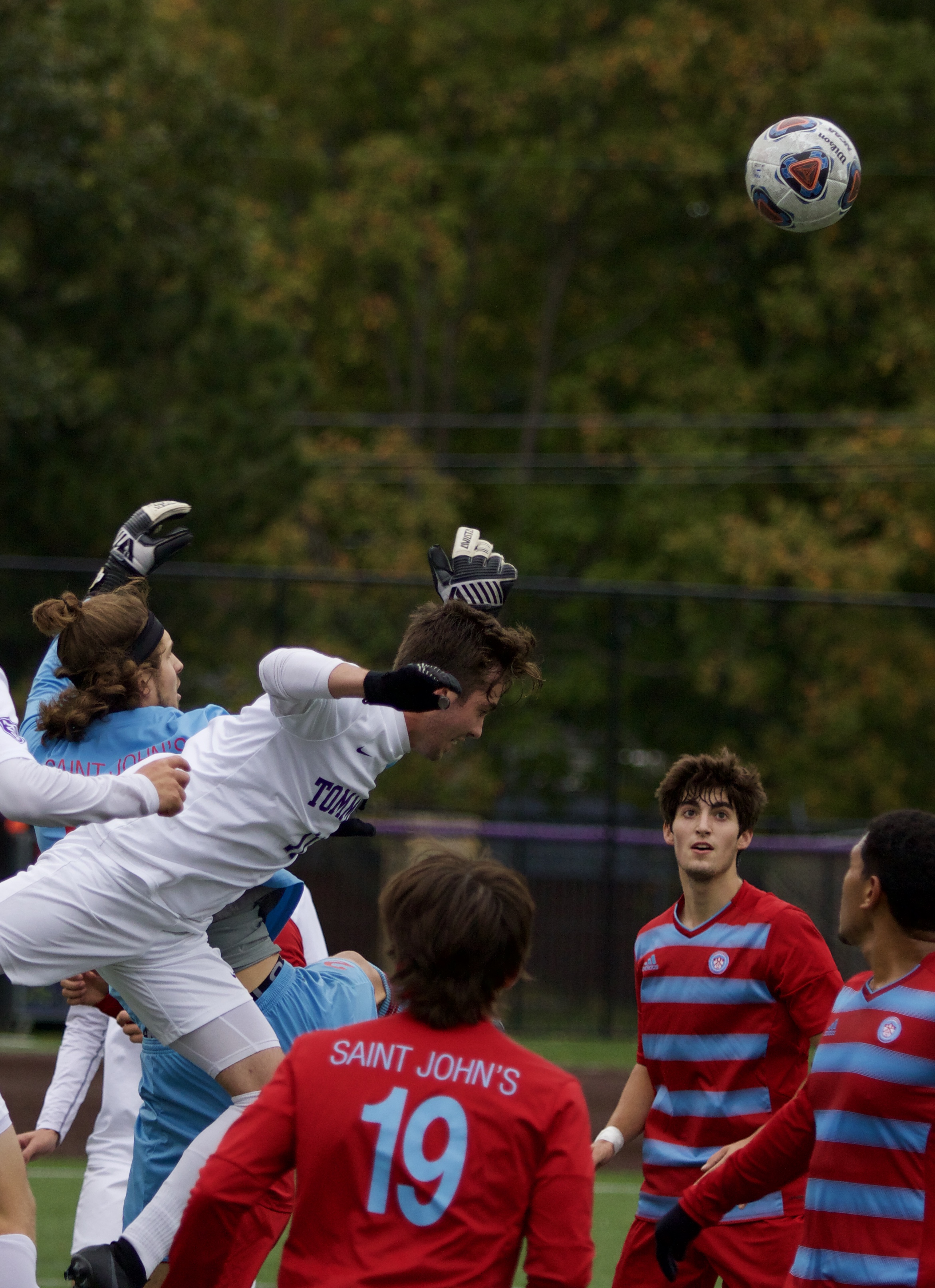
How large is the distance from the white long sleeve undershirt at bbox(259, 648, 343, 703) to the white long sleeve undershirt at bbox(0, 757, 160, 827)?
361 mm

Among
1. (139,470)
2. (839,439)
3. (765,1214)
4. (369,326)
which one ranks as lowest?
(765,1214)

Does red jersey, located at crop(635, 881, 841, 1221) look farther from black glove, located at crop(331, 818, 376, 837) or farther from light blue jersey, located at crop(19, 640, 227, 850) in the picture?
light blue jersey, located at crop(19, 640, 227, 850)

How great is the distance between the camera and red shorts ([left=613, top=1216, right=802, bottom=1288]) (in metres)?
3.86

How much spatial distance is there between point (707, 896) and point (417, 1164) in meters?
1.89

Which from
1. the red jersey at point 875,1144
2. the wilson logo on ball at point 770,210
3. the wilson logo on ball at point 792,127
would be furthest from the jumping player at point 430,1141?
the wilson logo on ball at point 792,127

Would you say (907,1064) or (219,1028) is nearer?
(907,1064)

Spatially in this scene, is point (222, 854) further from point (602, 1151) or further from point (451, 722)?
point (602, 1151)

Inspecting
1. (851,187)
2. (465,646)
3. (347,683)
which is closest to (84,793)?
(347,683)

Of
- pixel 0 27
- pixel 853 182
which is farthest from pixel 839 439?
pixel 853 182

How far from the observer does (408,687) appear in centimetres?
325

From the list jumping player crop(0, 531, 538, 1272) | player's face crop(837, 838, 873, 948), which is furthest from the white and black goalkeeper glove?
player's face crop(837, 838, 873, 948)

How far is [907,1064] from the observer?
2.82m

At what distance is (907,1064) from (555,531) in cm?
1982

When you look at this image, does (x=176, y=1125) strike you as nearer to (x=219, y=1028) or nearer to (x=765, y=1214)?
(x=219, y=1028)
